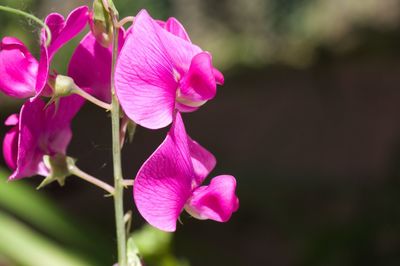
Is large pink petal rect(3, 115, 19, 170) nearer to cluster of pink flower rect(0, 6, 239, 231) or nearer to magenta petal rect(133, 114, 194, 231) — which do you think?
cluster of pink flower rect(0, 6, 239, 231)

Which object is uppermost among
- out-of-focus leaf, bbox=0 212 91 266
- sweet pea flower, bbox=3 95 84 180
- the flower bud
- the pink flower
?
the flower bud

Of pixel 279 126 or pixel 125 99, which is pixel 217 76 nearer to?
pixel 125 99

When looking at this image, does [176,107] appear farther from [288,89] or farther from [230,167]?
[288,89]

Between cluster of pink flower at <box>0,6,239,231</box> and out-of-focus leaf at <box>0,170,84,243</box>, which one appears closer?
cluster of pink flower at <box>0,6,239,231</box>

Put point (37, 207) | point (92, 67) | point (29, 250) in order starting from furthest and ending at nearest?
point (37, 207)
point (29, 250)
point (92, 67)

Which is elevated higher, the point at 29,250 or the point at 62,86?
the point at 62,86

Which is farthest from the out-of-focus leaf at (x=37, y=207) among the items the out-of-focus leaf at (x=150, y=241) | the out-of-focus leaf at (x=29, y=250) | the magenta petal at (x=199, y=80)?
the magenta petal at (x=199, y=80)

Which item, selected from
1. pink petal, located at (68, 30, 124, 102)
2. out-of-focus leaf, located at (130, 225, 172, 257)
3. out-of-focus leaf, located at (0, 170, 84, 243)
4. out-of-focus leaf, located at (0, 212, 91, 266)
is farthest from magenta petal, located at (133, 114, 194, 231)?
out-of-focus leaf, located at (0, 170, 84, 243)

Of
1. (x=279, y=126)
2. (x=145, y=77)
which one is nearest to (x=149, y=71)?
(x=145, y=77)
